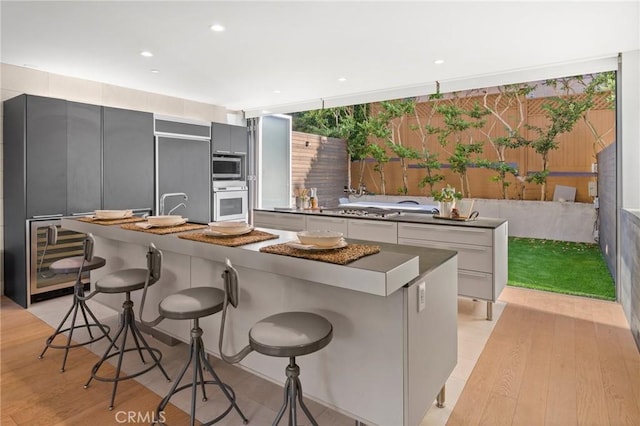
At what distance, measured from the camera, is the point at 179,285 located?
8.92ft

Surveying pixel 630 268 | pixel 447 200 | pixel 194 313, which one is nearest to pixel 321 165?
pixel 447 200

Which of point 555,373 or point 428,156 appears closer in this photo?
point 555,373

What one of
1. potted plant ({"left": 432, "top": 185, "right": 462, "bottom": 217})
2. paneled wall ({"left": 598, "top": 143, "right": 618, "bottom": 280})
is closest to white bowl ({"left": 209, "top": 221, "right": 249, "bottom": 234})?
potted plant ({"left": 432, "top": 185, "right": 462, "bottom": 217})

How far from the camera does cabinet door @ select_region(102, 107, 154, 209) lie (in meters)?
4.38

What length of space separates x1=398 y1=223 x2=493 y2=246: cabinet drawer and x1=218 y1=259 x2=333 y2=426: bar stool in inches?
85.1

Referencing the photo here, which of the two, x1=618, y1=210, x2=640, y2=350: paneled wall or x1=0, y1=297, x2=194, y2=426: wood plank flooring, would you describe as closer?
x1=0, y1=297, x2=194, y2=426: wood plank flooring

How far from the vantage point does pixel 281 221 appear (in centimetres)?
469

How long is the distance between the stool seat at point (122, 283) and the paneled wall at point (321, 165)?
5.19m

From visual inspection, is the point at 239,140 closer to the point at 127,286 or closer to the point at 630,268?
the point at 127,286

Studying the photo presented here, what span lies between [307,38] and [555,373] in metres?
3.16

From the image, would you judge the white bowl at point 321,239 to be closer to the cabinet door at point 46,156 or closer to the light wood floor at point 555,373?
the light wood floor at point 555,373

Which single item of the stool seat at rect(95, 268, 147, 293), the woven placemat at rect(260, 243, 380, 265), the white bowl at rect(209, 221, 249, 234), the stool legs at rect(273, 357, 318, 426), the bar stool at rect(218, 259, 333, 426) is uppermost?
the white bowl at rect(209, 221, 249, 234)

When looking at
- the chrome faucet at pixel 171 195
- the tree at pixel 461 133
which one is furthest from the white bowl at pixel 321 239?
the tree at pixel 461 133

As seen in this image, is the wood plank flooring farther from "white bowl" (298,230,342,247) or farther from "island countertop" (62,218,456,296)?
"white bowl" (298,230,342,247)
